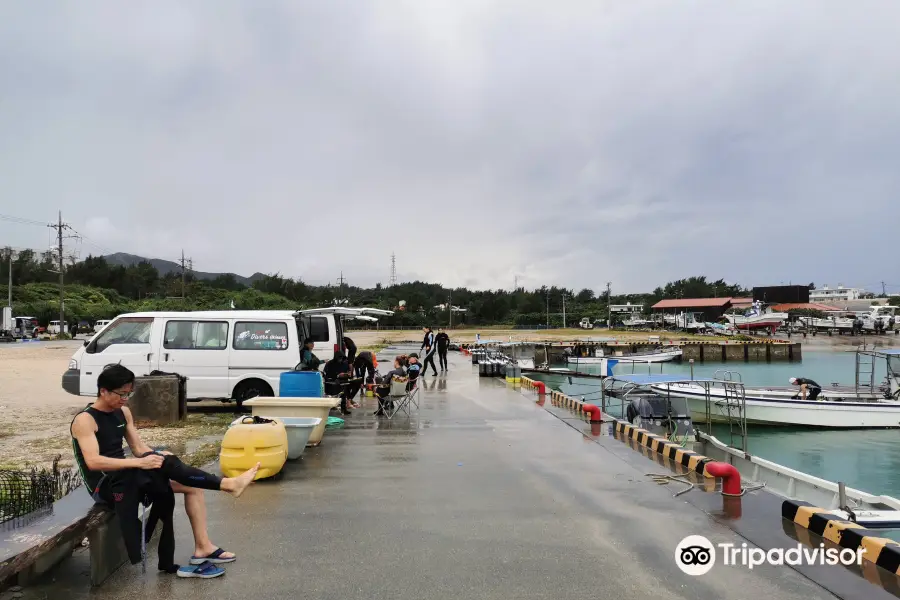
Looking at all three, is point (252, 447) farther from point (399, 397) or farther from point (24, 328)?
point (24, 328)

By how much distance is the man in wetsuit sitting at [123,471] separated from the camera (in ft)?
12.5

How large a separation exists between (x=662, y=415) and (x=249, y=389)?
7.79m

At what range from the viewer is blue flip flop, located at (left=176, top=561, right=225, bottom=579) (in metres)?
4.00

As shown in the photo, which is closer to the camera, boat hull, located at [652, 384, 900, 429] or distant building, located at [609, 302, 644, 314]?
boat hull, located at [652, 384, 900, 429]

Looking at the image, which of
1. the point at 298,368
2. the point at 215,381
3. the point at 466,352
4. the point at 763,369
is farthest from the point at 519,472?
the point at 763,369

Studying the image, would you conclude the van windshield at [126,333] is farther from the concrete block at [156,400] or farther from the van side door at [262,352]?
the van side door at [262,352]

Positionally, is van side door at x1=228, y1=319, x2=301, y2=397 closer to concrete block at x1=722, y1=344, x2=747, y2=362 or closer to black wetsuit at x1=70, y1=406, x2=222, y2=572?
black wetsuit at x1=70, y1=406, x2=222, y2=572

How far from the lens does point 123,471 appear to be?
12.7 ft

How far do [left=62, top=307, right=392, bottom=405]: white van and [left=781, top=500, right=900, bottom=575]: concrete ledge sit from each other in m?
8.03

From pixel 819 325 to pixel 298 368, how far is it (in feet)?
307

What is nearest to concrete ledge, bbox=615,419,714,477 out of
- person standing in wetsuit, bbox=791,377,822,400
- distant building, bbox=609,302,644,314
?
A: person standing in wetsuit, bbox=791,377,822,400

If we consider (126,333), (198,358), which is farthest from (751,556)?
(126,333)

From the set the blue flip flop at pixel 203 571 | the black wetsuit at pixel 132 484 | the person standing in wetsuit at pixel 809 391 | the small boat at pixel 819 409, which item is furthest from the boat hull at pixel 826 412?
the black wetsuit at pixel 132 484

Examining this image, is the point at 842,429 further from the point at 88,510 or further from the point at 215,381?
the point at 88,510
